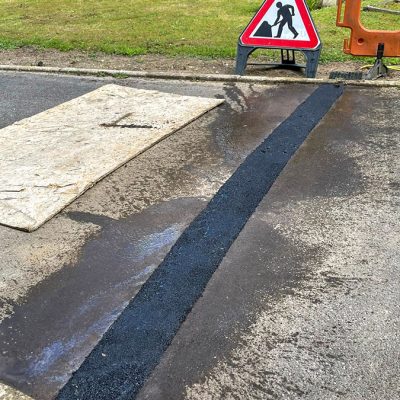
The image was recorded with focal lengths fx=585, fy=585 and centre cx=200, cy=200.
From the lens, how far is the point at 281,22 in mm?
7016

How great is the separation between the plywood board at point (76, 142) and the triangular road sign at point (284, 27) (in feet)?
4.65

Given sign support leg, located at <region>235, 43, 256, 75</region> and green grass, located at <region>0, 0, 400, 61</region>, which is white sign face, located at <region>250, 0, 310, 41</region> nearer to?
sign support leg, located at <region>235, 43, 256, 75</region>

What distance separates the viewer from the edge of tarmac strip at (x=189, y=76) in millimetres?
6701

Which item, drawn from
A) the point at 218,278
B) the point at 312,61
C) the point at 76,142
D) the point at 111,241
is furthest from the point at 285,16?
the point at 218,278

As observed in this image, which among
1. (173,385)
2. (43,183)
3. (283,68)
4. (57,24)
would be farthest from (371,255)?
(57,24)

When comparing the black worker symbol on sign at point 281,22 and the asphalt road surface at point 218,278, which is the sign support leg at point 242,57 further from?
the asphalt road surface at point 218,278

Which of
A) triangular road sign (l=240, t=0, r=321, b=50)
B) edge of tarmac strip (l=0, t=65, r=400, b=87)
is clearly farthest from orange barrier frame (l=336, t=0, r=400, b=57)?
edge of tarmac strip (l=0, t=65, r=400, b=87)

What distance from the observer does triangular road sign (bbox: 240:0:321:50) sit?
6.92m

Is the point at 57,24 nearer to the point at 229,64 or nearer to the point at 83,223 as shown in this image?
the point at 229,64

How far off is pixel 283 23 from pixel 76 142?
3.19 metres

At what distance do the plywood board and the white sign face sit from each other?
1.46m

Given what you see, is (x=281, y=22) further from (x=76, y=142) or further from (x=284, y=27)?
(x=76, y=142)

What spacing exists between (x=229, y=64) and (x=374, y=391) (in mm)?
6082

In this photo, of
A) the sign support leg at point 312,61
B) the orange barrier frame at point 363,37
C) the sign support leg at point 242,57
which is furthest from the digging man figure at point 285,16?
the orange barrier frame at point 363,37
